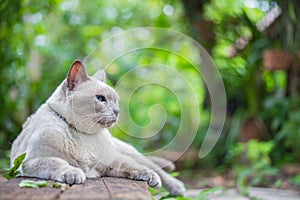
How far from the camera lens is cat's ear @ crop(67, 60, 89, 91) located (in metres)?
1.94

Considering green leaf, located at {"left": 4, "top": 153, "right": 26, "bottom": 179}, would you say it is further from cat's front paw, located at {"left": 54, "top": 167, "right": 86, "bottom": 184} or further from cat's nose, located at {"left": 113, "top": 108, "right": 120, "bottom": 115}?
cat's nose, located at {"left": 113, "top": 108, "right": 120, "bottom": 115}

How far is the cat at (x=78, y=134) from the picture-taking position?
6.11 ft

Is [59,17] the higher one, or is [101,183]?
[59,17]

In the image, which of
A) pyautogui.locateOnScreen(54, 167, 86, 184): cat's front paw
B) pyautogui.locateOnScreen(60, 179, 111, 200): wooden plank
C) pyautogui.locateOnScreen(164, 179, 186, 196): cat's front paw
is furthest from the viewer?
pyautogui.locateOnScreen(164, 179, 186, 196): cat's front paw

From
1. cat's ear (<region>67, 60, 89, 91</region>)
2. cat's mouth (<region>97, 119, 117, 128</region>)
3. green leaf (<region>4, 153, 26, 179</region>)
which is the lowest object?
green leaf (<region>4, 153, 26, 179</region>)

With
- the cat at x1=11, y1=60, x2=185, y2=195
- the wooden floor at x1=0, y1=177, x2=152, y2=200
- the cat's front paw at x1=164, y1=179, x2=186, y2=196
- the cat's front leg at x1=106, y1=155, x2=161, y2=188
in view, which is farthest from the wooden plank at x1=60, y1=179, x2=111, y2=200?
the cat's front paw at x1=164, y1=179, x2=186, y2=196

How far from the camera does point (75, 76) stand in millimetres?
1963

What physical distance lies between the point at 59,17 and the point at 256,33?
102 inches

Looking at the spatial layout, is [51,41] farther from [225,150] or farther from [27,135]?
[27,135]

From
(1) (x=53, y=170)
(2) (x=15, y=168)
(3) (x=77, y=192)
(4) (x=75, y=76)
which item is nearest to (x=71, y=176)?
(1) (x=53, y=170)

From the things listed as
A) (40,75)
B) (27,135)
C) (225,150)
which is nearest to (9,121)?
(40,75)

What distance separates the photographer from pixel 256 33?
15.3ft

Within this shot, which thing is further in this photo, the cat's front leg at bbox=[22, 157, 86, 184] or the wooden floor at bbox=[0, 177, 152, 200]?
the cat's front leg at bbox=[22, 157, 86, 184]

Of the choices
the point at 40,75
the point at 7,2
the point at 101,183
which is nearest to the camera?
the point at 101,183
